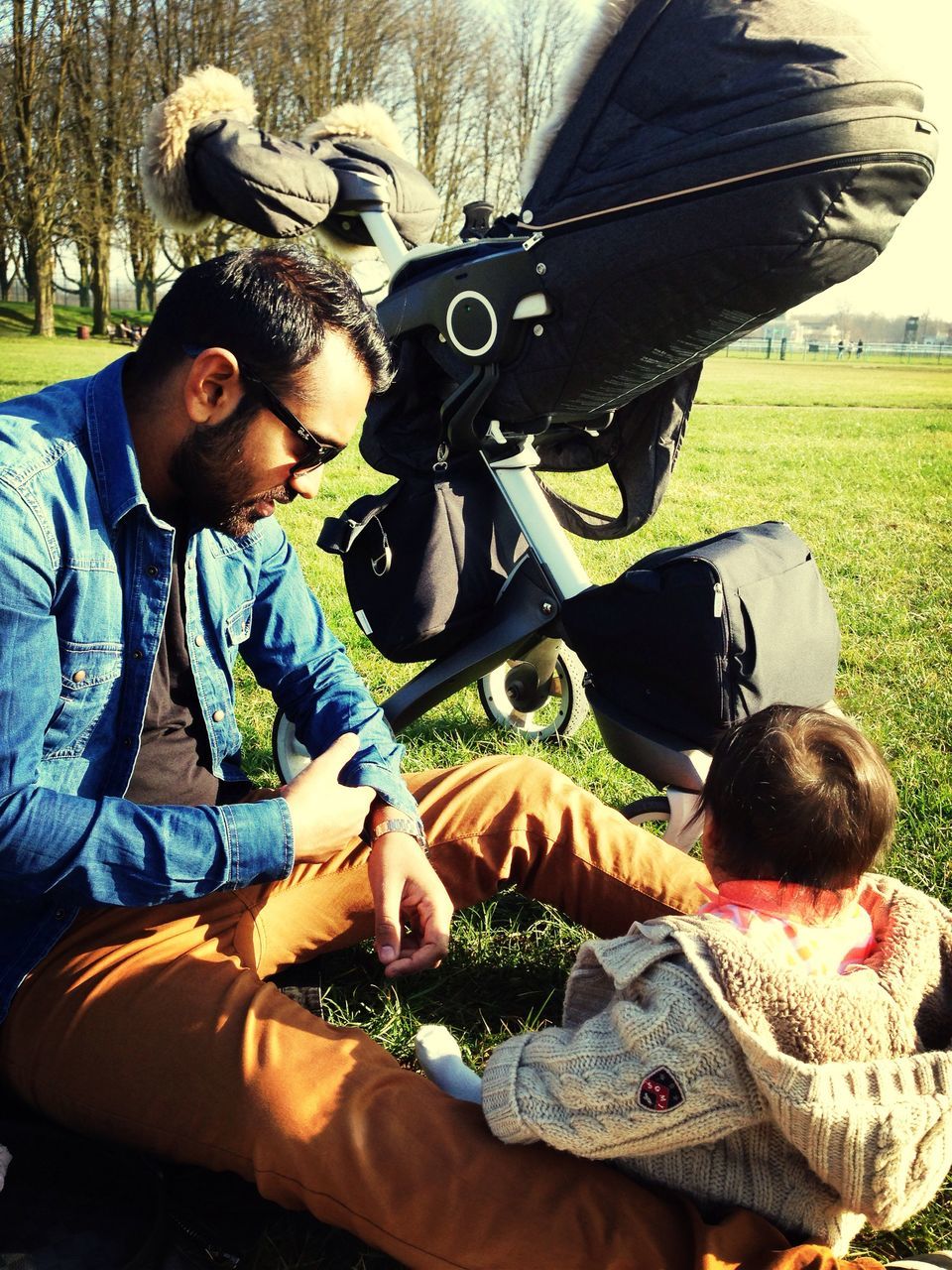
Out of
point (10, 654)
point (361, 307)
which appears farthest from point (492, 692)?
point (10, 654)

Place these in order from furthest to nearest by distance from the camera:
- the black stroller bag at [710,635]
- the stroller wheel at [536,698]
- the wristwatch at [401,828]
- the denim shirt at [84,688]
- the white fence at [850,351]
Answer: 1. the white fence at [850,351]
2. the stroller wheel at [536,698]
3. the black stroller bag at [710,635]
4. the wristwatch at [401,828]
5. the denim shirt at [84,688]

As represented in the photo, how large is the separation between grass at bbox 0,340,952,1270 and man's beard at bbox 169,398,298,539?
848 millimetres

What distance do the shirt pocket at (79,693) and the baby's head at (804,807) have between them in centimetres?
94

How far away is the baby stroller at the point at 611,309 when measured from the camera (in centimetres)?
187

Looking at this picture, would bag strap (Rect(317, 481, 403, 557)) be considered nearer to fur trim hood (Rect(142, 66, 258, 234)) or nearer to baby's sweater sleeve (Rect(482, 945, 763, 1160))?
fur trim hood (Rect(142, 66, 258, 234))

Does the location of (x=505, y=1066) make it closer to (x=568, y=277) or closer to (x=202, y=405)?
(x=202, y=405)

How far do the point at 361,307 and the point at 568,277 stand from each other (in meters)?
0.56

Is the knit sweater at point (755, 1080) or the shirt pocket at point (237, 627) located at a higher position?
the shirt pocket at point (237, 627)

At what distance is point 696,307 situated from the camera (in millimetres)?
2039

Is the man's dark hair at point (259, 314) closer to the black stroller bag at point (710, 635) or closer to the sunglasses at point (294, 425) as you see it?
the sunglasses at point (294, 425)

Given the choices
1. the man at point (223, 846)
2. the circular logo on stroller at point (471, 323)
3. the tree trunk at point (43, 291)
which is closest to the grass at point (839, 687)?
the man at point (223, 846)

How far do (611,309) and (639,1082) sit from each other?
1390 mm

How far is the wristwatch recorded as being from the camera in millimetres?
1926

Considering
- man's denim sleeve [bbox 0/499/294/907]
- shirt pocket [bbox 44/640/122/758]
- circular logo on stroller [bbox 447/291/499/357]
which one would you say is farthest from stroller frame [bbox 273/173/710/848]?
shirt pocket [bbox 44/640/122/758]
